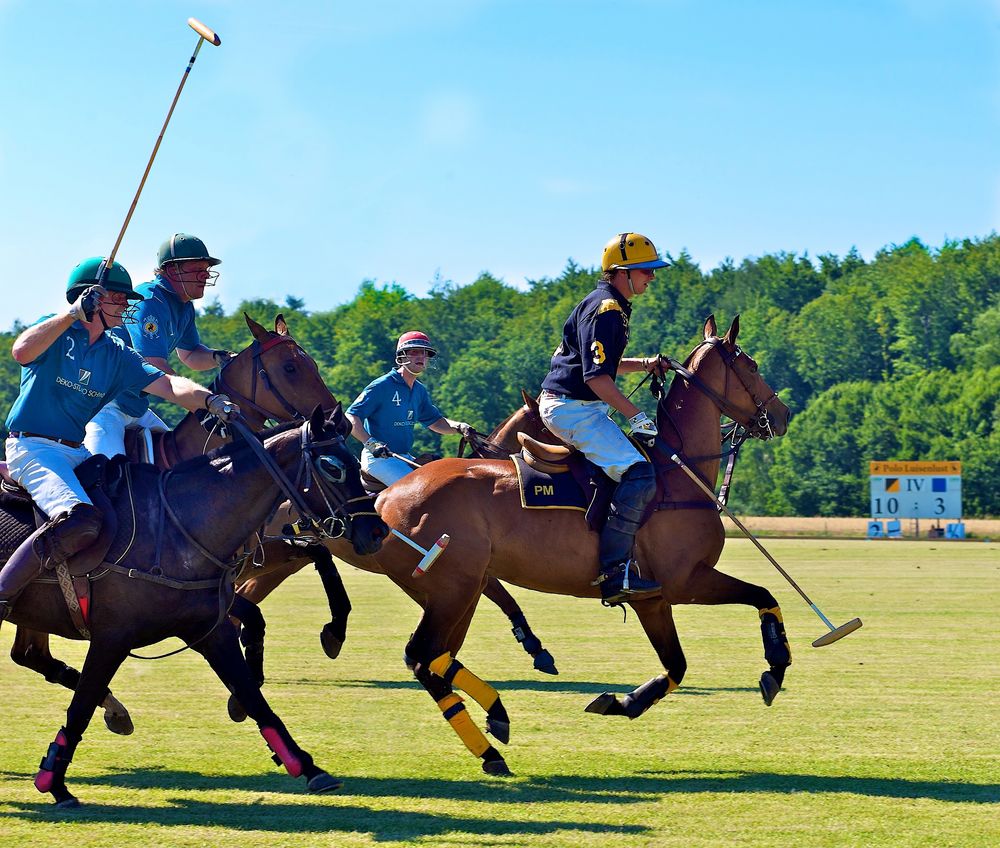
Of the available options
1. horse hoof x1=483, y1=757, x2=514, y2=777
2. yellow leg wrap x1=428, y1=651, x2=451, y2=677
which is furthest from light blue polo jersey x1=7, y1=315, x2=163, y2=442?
horse hoof x1=483, y1=757, x2=514, y2=777

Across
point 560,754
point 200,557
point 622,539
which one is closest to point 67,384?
point 200,557

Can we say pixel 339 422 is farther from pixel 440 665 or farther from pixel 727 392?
pixel 727 392

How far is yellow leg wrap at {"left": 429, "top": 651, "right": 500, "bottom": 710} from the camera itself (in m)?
8.95

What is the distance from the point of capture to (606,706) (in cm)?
958

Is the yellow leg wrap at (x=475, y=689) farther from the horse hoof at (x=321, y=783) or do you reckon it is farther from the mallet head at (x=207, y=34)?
the mallet head at (x=207, y=34)

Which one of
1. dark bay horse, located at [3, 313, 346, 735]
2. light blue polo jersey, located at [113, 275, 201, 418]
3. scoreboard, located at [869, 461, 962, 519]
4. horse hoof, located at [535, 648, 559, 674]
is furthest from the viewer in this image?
scoreboard, located at [869, 461, 962, 519]

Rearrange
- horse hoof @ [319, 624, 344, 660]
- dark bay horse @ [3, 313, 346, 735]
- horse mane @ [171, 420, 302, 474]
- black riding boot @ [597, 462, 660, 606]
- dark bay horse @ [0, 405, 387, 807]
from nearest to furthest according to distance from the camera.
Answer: dark bay horse @ [0, 405, 387, 807]
horse mane @ [171, 420, 302, 474]
black riding boot @ [597, 462, 660, 606]
dark bay horse @ [3, 313, 346, 735]
horse hoof @ [319, 624, 344, 660]

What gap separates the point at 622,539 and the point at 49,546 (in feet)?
11.5

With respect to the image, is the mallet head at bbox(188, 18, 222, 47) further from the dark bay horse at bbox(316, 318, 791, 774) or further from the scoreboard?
the scoreboard

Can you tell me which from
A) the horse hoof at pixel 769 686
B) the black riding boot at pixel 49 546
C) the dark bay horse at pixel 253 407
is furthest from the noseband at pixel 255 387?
the horse hoof at pixel 769 686

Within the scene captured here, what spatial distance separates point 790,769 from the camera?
8.63m

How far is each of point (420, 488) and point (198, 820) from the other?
9.59 ft

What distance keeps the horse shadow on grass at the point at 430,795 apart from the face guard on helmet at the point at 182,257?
3.67 meters

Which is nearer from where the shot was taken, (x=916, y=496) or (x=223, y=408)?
(x=223, y=408)
